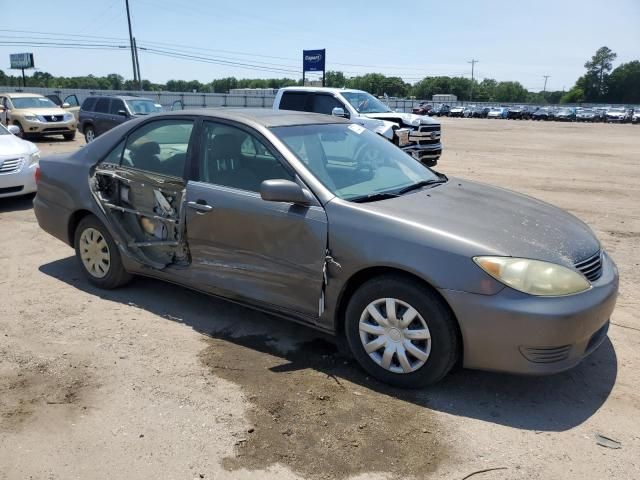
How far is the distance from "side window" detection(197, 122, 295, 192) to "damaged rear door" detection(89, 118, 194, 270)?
21 cm

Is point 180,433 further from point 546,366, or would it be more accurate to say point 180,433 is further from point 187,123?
point 187,123

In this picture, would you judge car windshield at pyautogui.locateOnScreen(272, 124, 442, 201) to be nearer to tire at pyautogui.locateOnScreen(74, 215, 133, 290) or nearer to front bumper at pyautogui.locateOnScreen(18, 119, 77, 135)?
tire at pyautogui.locateOnScreen(74, 215, 133, 290)

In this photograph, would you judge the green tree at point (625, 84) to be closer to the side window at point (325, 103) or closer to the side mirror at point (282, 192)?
the side window at point (325, 103)

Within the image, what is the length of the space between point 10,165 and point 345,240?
666 centimetres

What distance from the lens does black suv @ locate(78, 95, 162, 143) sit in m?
17.2

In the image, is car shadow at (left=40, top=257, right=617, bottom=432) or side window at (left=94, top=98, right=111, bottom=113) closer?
car shadow at (left=40, top=257, right=617, bottom=432)

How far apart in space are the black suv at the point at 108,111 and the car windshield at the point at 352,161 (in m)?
14.0

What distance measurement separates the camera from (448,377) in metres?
3.61

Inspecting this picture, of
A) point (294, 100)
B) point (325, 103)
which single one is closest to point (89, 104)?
point (294, 100)

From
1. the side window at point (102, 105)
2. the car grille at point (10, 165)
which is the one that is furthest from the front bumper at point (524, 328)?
the side window at point (102, 105)

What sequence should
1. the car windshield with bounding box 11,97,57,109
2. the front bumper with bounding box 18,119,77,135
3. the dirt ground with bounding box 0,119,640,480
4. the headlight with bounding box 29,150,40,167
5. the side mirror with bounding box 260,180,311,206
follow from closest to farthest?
the dirt ground with bounding box 0,119,640,480
the side mirror with bounding box 260,180,311,206
the headlight with bounding box 29,150,40,167
the front bumper with bounding box 18,119,77,135
the car windshield with bounding box 11,97,57,109

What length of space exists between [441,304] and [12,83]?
320 ft

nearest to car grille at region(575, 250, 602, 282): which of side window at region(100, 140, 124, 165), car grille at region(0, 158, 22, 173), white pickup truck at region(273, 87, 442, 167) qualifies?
side window at region(100, 140, 124, 165)

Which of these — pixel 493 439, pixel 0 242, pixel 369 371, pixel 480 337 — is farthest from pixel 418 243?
pixel 0 242
